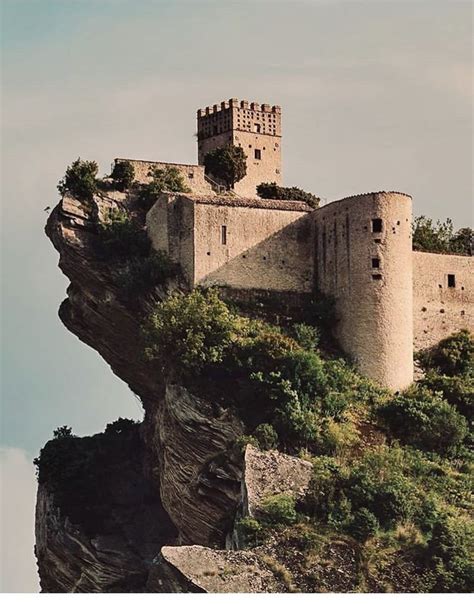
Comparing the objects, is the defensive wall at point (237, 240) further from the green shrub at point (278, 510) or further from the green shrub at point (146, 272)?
the green shrub at point (278, 510)

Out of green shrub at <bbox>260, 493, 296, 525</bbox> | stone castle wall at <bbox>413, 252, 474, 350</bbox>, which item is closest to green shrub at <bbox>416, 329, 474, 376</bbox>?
stone castle wall at <bbox>413, 252, 474, 350</bbox>

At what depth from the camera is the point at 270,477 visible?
5756 cm

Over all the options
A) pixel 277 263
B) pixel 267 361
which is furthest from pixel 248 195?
pixel 267 361

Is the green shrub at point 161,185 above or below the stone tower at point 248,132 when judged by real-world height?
below

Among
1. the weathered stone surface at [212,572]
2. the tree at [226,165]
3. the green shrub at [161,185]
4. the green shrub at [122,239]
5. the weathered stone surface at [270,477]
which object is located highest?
the tree at [226,165]

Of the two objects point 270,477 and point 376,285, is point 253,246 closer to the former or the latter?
point 376,285

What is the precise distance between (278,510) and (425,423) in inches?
307

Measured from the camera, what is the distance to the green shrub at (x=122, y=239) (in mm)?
67812

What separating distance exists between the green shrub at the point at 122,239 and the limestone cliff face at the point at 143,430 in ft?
1.40

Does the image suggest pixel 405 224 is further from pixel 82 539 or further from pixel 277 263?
pixel 82 539

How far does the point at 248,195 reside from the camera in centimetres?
7550

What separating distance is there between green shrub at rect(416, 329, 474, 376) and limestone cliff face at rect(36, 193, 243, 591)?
828 centimetres

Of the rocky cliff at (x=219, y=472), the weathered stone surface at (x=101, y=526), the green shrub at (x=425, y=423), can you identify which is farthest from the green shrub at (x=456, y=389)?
the weathered stone surface at (x=101, y=526)

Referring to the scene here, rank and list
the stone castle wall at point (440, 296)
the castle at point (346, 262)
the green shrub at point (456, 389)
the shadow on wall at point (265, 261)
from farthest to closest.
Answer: the stone castle wall at point (440, 296)
the shadow on wall at point (265, 261)
the castle at point (346, 262)
the green shrub at point (456, 389)
